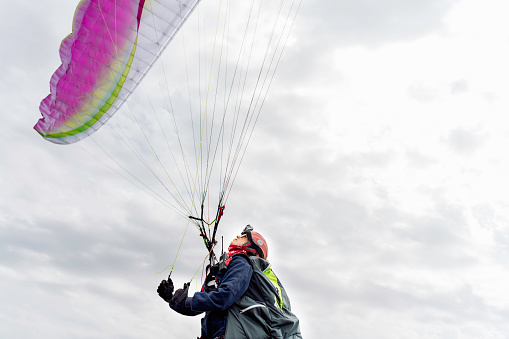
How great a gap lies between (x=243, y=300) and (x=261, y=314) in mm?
200

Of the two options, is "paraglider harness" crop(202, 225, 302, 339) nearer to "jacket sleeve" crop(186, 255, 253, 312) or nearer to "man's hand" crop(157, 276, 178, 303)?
"jacket sleeve" crop(186, 255, 253, 312)

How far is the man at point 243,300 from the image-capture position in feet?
12.0

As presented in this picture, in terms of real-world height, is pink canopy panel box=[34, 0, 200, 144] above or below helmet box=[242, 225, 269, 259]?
above

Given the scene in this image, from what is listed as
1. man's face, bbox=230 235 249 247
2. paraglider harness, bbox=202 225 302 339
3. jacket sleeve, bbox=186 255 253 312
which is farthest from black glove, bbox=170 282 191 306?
man's face, bbox=230 235 249 247

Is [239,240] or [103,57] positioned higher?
[103,57]

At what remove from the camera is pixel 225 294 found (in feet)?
11.9

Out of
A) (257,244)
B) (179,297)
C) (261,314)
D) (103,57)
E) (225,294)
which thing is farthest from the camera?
(103,57)

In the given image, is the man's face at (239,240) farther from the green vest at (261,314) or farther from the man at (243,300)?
the green vest at (261,314)

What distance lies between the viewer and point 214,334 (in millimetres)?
3889

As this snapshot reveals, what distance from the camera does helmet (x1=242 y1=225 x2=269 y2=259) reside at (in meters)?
4.24

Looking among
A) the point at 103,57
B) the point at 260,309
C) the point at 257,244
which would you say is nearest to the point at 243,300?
the point at 260,309

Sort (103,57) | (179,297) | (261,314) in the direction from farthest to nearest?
(103,57) → (179,297) → (261,314)

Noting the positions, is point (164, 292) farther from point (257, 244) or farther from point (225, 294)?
point (257, 244)

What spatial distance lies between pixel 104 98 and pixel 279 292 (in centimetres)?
572
